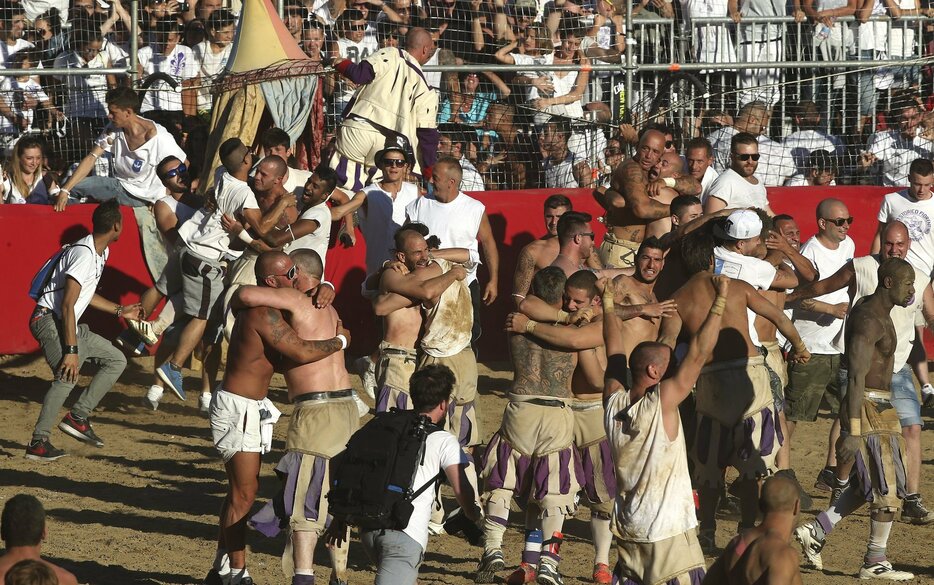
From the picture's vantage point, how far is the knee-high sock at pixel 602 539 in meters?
8.48

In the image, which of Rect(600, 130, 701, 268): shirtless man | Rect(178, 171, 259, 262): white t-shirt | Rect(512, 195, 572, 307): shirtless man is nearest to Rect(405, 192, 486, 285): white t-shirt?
Rect(512, 195, 572, 307): shirtless man

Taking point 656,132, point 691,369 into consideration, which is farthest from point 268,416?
point 656,132

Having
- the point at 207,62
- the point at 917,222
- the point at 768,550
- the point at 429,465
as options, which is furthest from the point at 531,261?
the point at 768,550

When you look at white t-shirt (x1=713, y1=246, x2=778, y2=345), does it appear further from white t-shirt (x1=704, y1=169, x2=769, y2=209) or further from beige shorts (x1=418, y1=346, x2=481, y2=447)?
white t-shirt (x1=704, y1=169, x2=769, y2=209)

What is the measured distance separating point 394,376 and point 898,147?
731 centimetres

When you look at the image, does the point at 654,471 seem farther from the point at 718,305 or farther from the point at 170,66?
the point at 170,66

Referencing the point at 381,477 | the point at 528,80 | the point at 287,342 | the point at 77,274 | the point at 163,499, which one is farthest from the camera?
the point at 528,80

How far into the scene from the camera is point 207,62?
1354cm

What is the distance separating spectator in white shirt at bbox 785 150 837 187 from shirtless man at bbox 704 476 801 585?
29.2 ft

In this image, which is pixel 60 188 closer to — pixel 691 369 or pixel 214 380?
pixel 214 380

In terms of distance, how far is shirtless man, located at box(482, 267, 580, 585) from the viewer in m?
8.37

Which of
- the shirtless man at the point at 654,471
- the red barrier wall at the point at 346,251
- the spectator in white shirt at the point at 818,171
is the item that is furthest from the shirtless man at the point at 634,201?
the shirtless man at the point at 654,471

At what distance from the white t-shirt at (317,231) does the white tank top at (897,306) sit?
13.7 feet

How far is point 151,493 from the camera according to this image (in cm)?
1025
